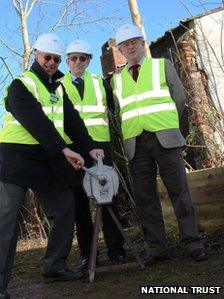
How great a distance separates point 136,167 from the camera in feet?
16.3

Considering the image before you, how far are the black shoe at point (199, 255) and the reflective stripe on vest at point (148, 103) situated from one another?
116cm

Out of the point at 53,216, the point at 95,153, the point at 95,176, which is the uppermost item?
the point at 95,153

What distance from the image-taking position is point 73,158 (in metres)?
4.34

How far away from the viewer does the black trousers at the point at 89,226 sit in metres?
5.02

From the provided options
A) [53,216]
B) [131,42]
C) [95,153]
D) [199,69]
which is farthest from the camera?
[199,69]

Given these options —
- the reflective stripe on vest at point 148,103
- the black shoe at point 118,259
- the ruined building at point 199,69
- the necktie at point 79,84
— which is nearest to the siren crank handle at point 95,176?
the reflective stripe on vest at point 148,103

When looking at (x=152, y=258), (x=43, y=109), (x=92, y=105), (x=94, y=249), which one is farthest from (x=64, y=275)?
(x=92, y=105)

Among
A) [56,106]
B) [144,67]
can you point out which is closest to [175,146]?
[144,67]

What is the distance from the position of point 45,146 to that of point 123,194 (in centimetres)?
336

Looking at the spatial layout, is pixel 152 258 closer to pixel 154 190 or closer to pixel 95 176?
pixel 154 190

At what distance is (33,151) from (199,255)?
173cm

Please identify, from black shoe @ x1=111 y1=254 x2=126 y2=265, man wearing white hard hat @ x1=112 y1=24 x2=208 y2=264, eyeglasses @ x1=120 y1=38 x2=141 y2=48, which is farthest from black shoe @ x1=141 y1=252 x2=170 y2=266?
eyeglasses @ x1=120 y1=38 x2=141 y2=48

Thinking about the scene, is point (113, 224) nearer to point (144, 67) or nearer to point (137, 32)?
point (144, 67)

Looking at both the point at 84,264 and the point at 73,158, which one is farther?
the point at 84,264
